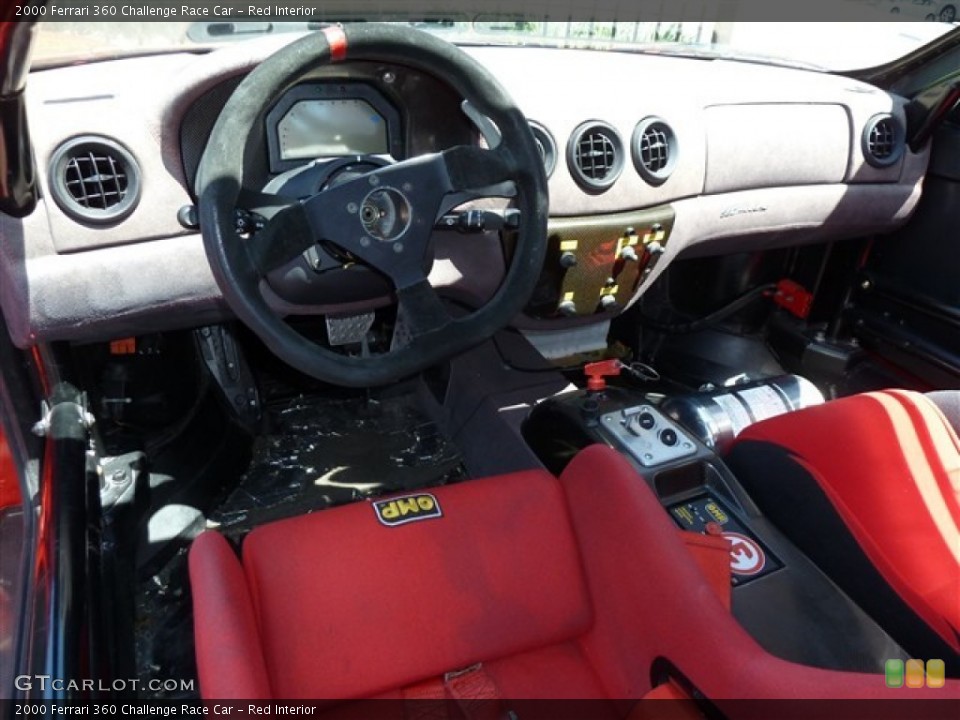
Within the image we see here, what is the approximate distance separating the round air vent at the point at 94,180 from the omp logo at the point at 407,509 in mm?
694

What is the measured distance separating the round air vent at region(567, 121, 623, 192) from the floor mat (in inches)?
37.3

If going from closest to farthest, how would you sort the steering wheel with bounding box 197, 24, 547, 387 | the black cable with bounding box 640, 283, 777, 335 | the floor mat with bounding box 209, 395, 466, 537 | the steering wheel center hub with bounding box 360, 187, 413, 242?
the steering wheel with bounding box 197, 24, 547, 387 → the steering wheel center hub with bounding box 360, 187, 413, 242 → the floor mat with bounding box 209, 395, 466, 537 → the black cable with bounding box 640, 283, 777, 335

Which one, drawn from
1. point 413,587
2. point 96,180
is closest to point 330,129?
point 96,180

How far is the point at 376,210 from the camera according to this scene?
4.05 feet

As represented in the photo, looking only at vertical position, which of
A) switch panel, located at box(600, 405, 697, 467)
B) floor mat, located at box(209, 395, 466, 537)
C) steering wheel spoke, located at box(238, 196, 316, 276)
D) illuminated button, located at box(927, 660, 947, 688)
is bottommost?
floor mat, located at box(209, 395, 466, 537)

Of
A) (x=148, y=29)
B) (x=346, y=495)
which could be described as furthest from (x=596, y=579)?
(x=148, y=29)

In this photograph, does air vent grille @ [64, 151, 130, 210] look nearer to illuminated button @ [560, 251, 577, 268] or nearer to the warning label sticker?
illuminated button @ [560, 251, 577, 268]

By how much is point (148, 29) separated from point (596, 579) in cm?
135

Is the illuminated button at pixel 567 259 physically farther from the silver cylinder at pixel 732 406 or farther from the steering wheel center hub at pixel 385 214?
the steering wheel center hub at pixel 385 214

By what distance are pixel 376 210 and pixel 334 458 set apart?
1.16 m

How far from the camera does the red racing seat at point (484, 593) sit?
1104 mm

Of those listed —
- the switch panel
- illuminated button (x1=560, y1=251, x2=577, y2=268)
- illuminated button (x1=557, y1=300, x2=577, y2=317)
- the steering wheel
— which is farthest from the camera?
illuminated button (x1=557, y1=300, x2=577, y2=317)

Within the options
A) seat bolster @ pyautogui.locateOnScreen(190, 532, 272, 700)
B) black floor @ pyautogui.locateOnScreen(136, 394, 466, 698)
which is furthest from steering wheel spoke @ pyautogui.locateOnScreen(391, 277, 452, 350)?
black floor @ pyautogui.locateOnScreen(136, 394, 466, 698)

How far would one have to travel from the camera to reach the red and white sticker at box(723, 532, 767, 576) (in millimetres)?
1388
